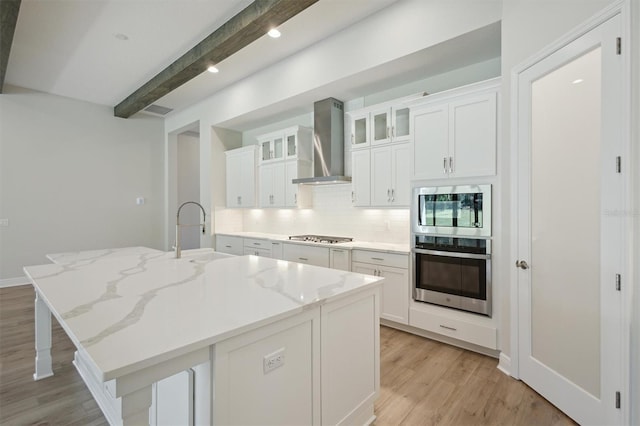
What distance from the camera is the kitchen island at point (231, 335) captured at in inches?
39.2

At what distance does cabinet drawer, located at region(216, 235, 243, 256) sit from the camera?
5.29m

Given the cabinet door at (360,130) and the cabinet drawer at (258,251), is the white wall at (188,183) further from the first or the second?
the cabinet door at (360,130)

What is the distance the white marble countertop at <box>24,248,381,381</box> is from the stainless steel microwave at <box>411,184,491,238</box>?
1415 millimetres

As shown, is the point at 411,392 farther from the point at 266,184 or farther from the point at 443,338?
the point at 266,184

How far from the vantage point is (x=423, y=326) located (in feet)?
10.2

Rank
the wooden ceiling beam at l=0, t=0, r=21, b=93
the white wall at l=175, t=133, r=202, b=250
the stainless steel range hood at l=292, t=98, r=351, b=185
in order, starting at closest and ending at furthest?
1. the wooden ceiling beam at l=0, t=0, r=21, b=93
2. the stainless steel range hood at l=292, t=98, r=351, b=185
3. the white wall at l=175, t=133, r=202, b=250

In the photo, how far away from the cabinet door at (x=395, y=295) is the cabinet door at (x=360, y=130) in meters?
1.55

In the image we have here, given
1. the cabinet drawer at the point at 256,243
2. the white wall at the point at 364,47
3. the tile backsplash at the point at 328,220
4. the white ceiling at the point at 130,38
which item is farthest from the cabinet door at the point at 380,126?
the cabinet drawer at the point at 256,243

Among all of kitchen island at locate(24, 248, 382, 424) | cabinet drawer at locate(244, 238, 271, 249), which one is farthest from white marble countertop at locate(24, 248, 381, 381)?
cabinet drawer at locate(244, 238, 271, 249)

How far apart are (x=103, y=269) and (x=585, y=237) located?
10.7 feet

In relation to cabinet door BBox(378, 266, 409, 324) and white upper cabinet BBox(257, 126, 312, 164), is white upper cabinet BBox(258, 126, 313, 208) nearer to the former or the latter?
white upper cabinet BBox(257, 126, 312, 164)

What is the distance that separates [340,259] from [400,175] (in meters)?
1.22

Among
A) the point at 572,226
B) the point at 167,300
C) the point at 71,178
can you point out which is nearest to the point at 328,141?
the point at 572,226

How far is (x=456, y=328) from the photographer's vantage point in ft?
9.48
